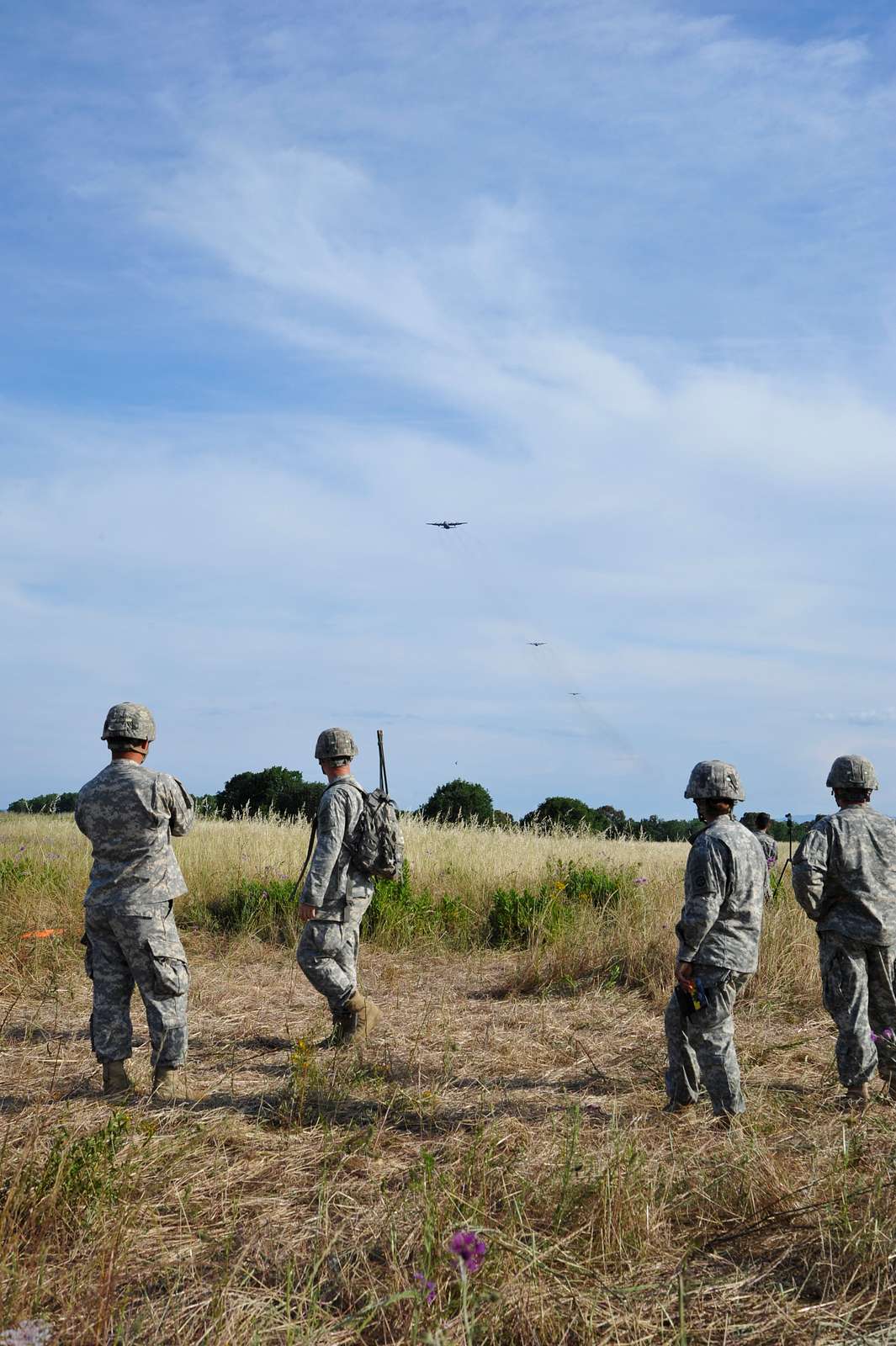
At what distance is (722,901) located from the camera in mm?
5207

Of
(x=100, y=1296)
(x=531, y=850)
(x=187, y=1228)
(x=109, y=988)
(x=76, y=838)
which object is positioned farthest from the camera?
Answer: (x=76, y=838)

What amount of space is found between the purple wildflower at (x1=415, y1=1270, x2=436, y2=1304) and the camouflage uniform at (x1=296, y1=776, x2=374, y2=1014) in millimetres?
3466

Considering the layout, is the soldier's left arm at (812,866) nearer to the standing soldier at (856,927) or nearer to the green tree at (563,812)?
the standing soldier at (856,927)

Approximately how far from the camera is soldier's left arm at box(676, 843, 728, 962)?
5141 mm

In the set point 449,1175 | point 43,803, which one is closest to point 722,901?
point 449,1175

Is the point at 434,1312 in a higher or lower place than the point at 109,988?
lower

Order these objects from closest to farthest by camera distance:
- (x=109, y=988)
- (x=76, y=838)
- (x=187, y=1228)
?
(x=187, y=1228) → (x=109, y=988) → (x=76, y=838)

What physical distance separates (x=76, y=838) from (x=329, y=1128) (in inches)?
551

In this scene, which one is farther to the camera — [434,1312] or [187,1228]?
[187,1228]

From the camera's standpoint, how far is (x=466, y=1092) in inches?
234

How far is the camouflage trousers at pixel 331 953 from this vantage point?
6.60 metres

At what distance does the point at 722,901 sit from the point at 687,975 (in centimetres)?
40

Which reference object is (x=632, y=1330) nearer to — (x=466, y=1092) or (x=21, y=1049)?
(x=466, y=1092)

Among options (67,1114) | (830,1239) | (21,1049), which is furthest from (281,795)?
(830,1239)
